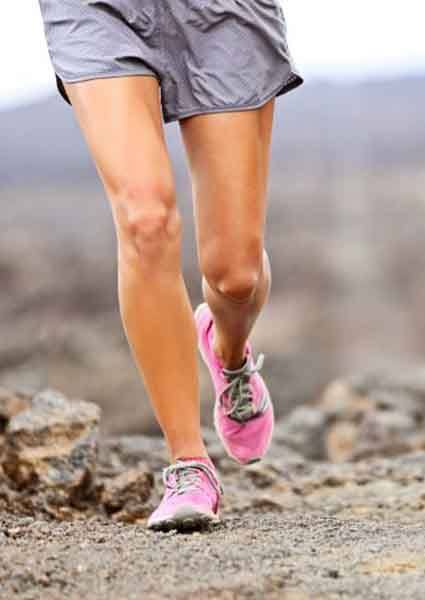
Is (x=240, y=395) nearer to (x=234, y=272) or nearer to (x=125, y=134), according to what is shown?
(x=234, y=272)

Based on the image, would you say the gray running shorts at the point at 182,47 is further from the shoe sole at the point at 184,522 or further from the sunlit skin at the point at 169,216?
the shoe sole at the point at 184,522

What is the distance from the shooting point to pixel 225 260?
3.08 metres

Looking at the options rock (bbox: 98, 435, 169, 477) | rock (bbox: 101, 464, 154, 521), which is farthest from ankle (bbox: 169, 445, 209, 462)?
rock (bbox: 98, 435, 169, 477)

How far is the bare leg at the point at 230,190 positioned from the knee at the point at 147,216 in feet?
0.75

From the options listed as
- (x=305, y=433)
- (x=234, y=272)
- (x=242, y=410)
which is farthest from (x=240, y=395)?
(x=305, y=433)

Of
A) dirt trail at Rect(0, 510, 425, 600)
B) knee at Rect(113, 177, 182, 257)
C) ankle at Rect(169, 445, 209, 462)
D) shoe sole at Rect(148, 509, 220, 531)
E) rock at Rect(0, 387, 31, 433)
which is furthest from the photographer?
rock at Rect(0, 387, 31, 433)

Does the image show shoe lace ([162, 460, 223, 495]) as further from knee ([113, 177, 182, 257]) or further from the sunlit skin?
knee ([113, 177, 182, 257])

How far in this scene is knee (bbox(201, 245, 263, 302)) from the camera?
10.1ft

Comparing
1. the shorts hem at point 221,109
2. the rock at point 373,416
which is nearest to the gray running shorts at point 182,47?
the shorts hem at point 221,109

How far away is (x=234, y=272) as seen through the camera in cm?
310

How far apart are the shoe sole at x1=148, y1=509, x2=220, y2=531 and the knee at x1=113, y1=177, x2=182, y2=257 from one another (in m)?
0.55

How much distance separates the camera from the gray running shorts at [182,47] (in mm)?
2859

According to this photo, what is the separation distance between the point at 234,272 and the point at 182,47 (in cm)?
51

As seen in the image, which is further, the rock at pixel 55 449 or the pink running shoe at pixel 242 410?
the rock at pixel 55 449
